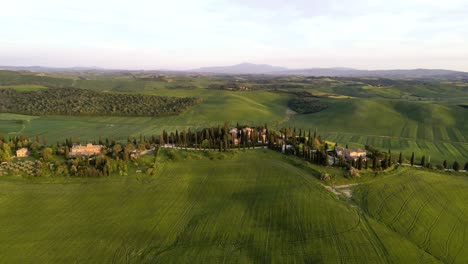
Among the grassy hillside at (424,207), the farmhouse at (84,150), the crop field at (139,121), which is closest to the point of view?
the grassy hillside at (424,207)

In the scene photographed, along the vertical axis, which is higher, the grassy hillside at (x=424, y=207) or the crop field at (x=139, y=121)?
the crop field at (x=139, y=121)

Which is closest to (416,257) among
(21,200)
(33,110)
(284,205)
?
(284,205)

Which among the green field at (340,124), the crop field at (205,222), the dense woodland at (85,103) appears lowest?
the crop field at (205,222)

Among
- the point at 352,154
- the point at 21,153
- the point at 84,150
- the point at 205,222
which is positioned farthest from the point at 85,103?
the point at 352,154

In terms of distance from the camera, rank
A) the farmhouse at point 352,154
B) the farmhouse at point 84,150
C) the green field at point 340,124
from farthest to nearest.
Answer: the green field at point 340,124, the farmhouse at point 84,150, the farmhouse at point 352,154

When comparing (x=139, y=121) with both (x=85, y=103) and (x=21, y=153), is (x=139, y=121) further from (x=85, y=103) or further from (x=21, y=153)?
(x=21, y=153)

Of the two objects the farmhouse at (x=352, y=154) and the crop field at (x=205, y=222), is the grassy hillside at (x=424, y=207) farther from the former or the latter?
the farmhouse at (x=352, y=154)

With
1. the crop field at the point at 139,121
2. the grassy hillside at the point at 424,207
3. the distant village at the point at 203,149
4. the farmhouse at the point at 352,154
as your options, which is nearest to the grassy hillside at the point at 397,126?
the crop field at the point at 139,121
